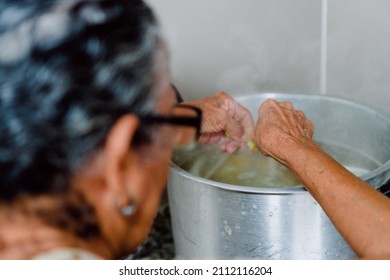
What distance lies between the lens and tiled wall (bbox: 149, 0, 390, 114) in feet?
5.66

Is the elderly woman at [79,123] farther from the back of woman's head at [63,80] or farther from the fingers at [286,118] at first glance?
the fingers at [286,118]

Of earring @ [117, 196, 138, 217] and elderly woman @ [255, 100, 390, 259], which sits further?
elderly woman @ [255, 100, 390, 259]

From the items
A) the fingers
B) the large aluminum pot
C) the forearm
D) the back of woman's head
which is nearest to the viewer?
the back of woman's head

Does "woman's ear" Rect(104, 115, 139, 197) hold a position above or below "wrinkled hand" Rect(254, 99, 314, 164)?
above

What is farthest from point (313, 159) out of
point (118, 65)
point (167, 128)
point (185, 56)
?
point (185, 56)

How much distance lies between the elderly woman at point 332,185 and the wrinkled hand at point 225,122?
0.38ft

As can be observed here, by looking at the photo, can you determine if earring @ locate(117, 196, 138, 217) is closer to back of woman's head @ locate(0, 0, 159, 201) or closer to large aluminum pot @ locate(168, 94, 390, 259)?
back of woman's head @ locate(0, 0, 159, 201)

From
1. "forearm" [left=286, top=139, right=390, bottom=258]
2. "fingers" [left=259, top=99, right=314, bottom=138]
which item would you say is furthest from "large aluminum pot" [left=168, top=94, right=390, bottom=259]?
"fingers" [left=259, top=99, right=314, bottom=138]

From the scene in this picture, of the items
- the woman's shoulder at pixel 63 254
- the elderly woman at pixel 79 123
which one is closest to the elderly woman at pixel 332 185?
the elderly woman at pixel 79 123

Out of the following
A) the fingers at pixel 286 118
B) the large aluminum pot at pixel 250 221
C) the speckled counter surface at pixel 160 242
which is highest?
the fingers at pixel 286 118

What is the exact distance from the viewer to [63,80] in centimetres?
64

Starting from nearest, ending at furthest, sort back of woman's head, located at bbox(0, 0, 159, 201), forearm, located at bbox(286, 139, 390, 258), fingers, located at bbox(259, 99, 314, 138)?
back of woman's head, located at bbox(0, 0, 159, 201), forearm, located at bbox(286, 139, 390, 258), fingers, located at bbox(259, 99, 314, 138)

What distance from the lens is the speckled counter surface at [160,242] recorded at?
1.66 m

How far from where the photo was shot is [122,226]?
76cm
